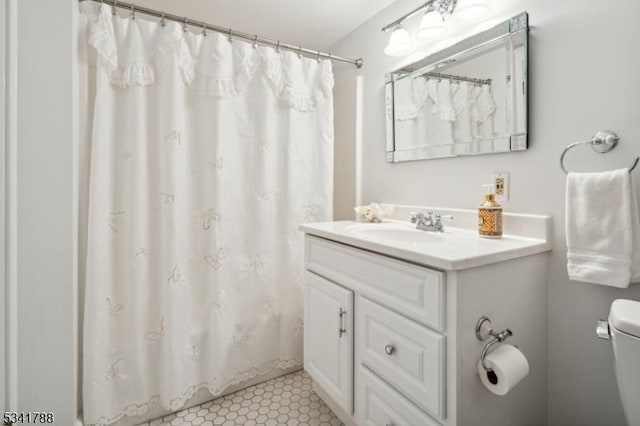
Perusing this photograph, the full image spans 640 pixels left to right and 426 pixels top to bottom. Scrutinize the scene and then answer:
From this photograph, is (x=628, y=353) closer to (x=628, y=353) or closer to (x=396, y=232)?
(x=628, y=353)

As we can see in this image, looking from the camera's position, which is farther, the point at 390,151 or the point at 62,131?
the point at 390,151

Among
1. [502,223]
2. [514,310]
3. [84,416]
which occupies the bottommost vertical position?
[84,416]

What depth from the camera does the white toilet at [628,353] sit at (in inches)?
29.0

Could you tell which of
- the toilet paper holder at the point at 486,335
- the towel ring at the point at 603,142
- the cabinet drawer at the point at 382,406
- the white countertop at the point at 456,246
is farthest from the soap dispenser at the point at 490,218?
the cabinet drawer at the point at 382,406

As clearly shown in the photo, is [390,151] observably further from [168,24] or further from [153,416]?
[153,416]

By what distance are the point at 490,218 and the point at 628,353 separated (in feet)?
1.89

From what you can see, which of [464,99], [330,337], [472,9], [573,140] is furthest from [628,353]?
[472,9]

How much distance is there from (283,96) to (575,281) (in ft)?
5.06

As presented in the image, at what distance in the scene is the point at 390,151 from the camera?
185 centimetres

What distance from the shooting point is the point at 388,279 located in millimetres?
1109

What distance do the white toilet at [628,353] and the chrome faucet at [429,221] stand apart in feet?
2.33

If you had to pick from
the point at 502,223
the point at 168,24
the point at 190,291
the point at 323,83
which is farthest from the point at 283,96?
the point at 502,223

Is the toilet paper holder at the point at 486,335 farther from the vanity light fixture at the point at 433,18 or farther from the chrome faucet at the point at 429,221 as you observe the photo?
the vanity light fixture at the point at 433,18

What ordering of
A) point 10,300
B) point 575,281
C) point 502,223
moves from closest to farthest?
1. point 10,300
2. point 575,281
3. point 502,223
